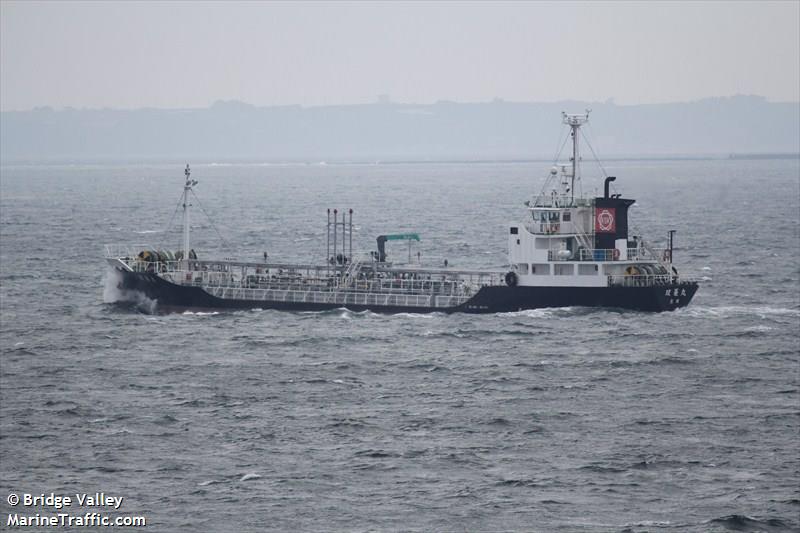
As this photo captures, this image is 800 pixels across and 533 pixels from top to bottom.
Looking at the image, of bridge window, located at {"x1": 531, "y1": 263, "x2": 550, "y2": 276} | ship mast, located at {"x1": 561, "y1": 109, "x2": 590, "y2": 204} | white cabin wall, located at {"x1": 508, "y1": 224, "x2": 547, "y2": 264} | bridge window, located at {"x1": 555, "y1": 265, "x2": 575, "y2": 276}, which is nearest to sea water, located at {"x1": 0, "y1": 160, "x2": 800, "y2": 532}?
bridge window, located at {"x1": 531, "y1": 263, "x2": 550, "y2": 276}

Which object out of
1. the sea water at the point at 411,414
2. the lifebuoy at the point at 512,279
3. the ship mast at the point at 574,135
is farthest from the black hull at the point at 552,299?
the ship mast at the point at 574,135

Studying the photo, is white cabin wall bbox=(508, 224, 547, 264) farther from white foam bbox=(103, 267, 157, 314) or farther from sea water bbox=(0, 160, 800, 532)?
white foam bbox=(103, 267, 157, 314)

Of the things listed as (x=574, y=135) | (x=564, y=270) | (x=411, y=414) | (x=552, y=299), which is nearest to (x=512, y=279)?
(x=552, y=299)

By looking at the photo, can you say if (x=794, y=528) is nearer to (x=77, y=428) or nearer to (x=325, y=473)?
(x=325, y=473)

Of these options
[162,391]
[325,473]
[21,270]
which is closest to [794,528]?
[325,473]

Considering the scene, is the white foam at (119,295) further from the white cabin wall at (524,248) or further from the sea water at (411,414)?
the white cabin wall at (524,248)

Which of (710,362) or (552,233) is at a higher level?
(552,233)

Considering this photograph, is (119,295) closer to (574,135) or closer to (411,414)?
(574,135)

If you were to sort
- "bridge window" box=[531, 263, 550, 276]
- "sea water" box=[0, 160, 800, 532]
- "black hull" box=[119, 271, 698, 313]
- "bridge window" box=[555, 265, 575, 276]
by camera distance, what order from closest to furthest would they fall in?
"sea water" box=[0, 160, 800, 532]
"black hull" box=[119, 271, 698, 313]
"bridge window" box=[555, 265, 575, 276]
"bridge window" box=[531, 263, 550, 276]

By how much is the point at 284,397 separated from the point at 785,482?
21.8m

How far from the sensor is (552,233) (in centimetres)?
7888

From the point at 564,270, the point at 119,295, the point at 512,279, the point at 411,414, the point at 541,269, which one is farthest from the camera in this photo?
the point at 119,295

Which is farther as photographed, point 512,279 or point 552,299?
point 512,279

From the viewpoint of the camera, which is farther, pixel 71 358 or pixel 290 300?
pixel 290 300
